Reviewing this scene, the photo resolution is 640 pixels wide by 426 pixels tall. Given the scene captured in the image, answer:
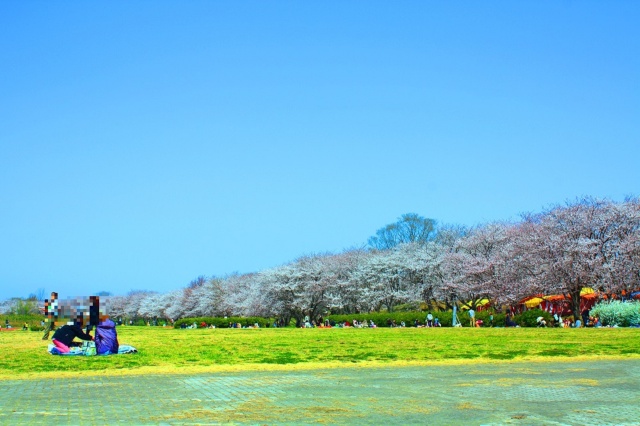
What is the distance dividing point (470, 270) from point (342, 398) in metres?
53.0

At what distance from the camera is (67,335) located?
60.3 ft

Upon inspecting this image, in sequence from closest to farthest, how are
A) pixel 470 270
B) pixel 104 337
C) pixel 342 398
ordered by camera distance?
pixel 342 398
pixel 104 337
pixel 470 270

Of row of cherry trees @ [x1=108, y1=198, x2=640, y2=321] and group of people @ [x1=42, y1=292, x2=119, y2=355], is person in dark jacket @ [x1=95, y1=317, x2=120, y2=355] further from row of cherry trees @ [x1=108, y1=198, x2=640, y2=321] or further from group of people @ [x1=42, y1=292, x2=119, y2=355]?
row of cherry trees @ [x1=108, y1=198, x2=640, y2=321]

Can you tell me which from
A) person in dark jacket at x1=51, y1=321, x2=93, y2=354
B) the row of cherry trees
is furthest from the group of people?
the row of cherry trees

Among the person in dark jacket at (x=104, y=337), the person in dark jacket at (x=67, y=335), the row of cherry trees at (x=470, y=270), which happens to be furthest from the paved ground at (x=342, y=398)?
the row of cherry trees at (x=470, y=270)

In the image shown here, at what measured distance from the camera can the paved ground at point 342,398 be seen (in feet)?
26.2

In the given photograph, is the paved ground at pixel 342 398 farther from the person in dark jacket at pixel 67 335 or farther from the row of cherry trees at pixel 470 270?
the row of cherry trees at pixel 470 270

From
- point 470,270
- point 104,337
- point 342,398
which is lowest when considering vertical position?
point 342,398

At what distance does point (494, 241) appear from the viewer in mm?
65375

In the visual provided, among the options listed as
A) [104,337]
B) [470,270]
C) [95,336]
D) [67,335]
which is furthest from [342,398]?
[470,270]

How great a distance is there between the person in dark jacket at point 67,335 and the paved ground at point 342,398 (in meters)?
5.75

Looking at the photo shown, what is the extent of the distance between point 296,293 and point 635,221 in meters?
40.2

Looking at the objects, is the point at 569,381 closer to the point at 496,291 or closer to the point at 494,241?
the point at 496,291

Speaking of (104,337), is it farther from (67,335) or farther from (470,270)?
(470,270)
